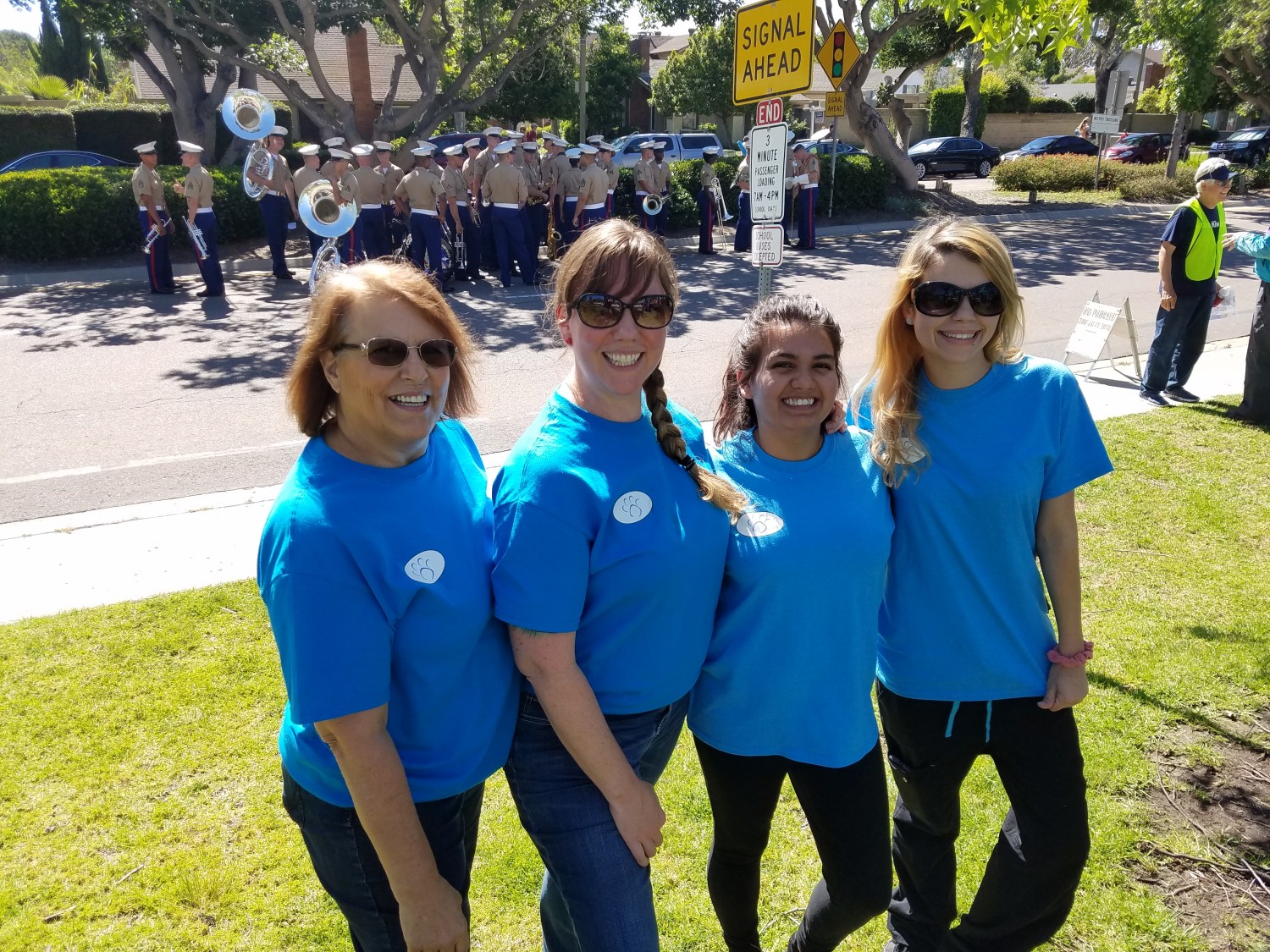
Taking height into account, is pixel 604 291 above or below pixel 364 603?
above

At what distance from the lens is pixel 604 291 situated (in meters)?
1.88

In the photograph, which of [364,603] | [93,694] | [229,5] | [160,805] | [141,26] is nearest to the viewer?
[364,603]

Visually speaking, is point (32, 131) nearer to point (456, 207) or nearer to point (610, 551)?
point (456, 207)

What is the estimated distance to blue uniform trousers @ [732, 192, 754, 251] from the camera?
17062 millimetres

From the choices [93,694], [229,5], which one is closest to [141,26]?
[229,5]

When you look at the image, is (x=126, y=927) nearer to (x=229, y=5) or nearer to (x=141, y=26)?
(x=141, y=26)

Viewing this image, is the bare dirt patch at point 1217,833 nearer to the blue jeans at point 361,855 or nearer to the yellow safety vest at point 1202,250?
the blue jeans at point 361,855

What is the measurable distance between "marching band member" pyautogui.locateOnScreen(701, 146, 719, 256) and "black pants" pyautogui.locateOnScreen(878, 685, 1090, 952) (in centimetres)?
1517

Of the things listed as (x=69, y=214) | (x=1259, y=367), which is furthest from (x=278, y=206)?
(x=1259, y=367)

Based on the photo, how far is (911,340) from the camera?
7.89 ft

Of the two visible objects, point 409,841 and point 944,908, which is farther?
point 944,908

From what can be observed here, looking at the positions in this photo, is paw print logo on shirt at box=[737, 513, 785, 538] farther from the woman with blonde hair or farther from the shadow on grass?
the shadow on grass

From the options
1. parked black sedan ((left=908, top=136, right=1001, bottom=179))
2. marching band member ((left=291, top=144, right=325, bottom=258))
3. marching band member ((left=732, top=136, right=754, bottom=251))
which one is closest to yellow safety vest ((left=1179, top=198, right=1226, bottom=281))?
marching band member ((left=732, top=136, right=754, bottom=251))

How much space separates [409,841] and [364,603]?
18.0 inches
